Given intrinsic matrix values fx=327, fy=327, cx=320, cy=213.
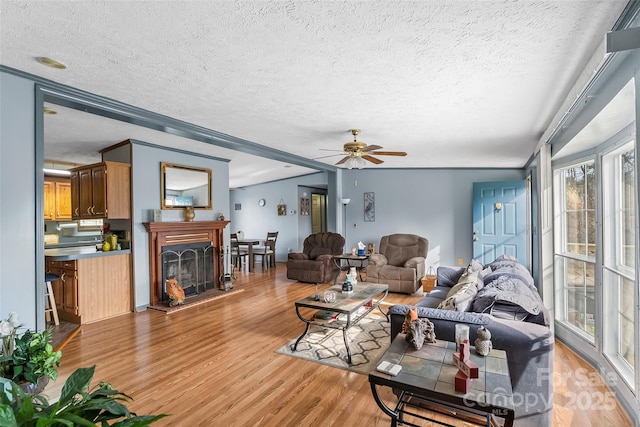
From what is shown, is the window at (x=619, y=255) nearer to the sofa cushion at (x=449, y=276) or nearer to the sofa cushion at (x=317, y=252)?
the sofa cushion at (x=449, y=276)

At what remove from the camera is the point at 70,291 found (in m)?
4.12

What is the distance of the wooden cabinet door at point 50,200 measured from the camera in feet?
19.9

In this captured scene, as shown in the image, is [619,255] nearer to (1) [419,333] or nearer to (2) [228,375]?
(1) [419,333]

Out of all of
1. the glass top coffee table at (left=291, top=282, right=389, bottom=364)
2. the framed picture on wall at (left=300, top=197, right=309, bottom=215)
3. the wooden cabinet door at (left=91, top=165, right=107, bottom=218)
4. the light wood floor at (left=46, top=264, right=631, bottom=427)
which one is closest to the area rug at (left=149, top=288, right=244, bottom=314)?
the light wood floor at (left=46, top=264, right=631, bottom=427)

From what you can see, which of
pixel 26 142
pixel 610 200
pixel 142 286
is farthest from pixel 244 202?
pixel 610 200

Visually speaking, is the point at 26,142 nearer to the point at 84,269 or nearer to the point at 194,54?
the point at 194,54

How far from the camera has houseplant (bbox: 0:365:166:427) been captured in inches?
34.3

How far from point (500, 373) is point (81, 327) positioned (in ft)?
14.8

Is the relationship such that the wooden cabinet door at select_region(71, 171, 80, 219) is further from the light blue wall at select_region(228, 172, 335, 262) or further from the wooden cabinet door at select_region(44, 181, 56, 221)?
the light blue wall at select_region(228, 172, 335, 262)

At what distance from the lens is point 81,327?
398 centimetres

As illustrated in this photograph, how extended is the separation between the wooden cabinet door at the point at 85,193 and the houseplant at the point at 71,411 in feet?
14.2

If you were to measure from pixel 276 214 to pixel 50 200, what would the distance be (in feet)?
16.7

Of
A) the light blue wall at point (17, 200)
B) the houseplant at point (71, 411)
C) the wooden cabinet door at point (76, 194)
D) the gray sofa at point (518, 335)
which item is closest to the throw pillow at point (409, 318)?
the gray sofa at point (518, 335)

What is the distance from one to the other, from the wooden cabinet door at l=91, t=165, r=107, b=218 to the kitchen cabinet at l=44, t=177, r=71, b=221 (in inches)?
90.6
